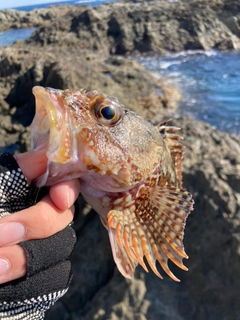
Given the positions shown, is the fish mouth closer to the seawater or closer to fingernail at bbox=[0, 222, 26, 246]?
fingernail at bbox=[0, 222, 26, 246]

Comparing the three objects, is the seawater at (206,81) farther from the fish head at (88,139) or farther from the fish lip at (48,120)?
the fish lip at (48,120)

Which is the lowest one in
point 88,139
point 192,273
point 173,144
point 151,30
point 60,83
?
point 151,30

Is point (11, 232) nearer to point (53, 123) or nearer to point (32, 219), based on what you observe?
point (32, 219)

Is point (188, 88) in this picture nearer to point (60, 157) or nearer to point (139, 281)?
point (139, 281)

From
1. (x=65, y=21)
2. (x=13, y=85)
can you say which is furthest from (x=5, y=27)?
(x=13, y=85)

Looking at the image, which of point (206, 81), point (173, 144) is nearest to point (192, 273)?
point (173, 144)

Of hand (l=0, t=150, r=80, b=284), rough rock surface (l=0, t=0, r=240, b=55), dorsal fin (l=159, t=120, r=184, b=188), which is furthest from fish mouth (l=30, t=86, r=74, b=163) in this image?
rough rock surface (l=0, t=0, r=240, b=55)
